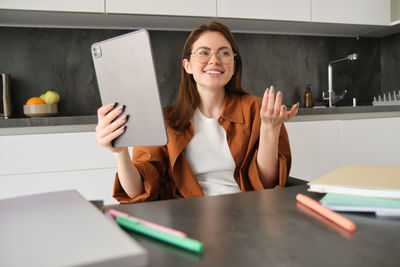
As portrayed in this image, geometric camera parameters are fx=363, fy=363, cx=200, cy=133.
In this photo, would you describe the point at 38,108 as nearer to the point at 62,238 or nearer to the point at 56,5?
the point at 56,5

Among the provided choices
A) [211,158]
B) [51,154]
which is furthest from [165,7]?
[211,158]

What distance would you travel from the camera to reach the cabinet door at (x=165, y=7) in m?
2.39

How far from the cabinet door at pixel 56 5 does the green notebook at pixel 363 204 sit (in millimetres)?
2161

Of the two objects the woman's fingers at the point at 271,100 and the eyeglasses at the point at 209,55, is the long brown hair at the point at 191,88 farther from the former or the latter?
the woman's fingers at the point at 271,100

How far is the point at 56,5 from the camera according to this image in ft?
7.48

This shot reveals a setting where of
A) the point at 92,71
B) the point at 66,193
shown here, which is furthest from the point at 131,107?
the point at 92,71

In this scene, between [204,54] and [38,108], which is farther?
[38,108]

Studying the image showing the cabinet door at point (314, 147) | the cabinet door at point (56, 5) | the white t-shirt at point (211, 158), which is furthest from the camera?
the cabinet door at point (314, 147)

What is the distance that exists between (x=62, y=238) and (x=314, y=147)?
7.81 feet

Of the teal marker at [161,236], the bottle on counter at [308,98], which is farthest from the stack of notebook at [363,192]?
the bottle on counter at [308,98]

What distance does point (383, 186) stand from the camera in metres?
0.60

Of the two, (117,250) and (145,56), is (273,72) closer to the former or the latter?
(145,56)

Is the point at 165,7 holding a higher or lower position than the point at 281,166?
higher

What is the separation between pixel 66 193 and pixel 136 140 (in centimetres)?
24
